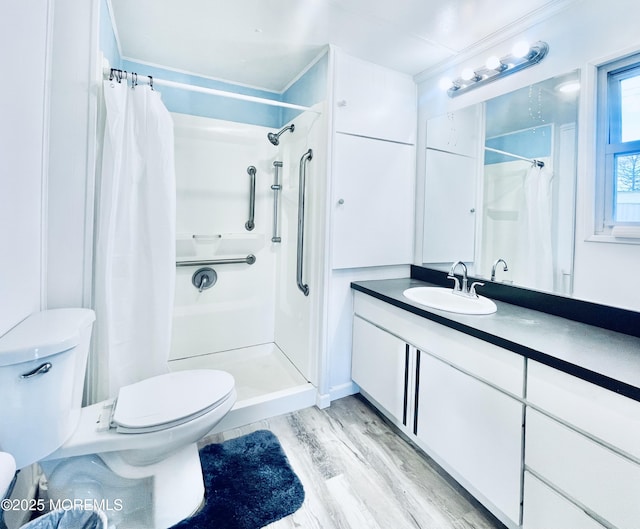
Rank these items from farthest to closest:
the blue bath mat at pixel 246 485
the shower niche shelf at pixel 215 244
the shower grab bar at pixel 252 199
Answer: the shower grab bar at pixel 252 199 → the shower niche shelf at pixel 215 244 → the blue bath mat at pixel 246 485

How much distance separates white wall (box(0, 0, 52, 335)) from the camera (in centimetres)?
96

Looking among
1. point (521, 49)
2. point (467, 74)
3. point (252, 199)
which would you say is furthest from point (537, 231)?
point (252, 199)

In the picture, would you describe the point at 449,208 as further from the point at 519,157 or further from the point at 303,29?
the point at 303,29

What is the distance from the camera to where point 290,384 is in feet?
7.58

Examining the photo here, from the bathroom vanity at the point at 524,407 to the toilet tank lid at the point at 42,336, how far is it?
4.61ft

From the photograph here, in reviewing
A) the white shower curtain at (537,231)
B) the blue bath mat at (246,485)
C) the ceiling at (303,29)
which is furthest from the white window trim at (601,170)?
the blue bath mat at (246,485)

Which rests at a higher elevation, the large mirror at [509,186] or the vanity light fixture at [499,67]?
the vanity light fixture at [499,67]

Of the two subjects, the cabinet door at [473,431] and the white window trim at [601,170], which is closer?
the cabinet door at [473,431]

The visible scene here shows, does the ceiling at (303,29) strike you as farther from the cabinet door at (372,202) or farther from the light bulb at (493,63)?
the cabinet door at (372,202)

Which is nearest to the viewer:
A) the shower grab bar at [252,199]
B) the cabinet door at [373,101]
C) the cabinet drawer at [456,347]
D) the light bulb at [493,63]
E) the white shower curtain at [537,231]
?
the cabinet drawer at [456,347]

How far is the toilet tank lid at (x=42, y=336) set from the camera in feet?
2.95

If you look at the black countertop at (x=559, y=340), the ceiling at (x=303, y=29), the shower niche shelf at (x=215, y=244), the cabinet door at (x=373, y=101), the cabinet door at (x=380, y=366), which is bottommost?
the cabinet door at (x=380, y=366)

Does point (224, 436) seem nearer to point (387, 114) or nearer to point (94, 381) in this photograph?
point (94, 381)

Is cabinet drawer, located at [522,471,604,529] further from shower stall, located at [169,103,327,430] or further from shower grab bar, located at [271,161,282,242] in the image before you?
shower grab bar, located at [271,161,282,242]
